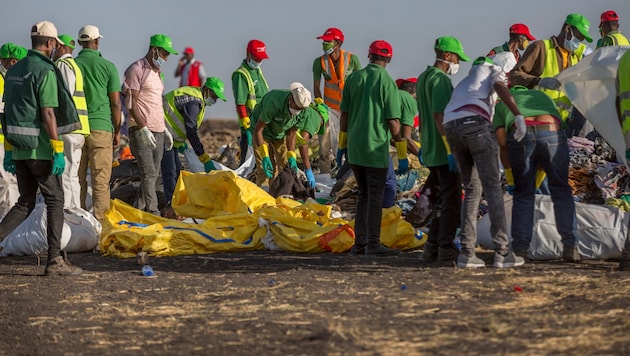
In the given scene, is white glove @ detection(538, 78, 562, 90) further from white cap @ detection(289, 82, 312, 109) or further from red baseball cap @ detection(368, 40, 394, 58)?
white cap @ detection(289, 82, 312, 109)

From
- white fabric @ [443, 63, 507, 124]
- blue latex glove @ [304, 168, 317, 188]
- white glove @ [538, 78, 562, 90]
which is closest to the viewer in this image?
white fabric @ [443, 63, 507, 124]

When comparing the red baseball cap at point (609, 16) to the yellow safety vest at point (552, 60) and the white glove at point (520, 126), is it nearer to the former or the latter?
the yellow safety vest at point (552, 60)

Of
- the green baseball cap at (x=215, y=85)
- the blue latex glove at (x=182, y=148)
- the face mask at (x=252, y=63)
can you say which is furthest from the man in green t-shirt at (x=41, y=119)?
the face mask at (x=252, y=63)

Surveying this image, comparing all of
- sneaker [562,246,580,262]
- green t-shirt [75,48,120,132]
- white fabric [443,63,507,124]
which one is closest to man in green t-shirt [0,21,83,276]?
green t-shirt [75,48,120,132]

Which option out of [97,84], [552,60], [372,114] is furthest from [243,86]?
[372,114]

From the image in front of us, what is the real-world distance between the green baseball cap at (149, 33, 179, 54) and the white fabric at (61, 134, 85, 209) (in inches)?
63.7

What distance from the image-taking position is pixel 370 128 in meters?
9.87

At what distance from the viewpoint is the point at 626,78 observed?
27.6ft

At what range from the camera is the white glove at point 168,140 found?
12930mm

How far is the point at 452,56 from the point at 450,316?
9.75 feet

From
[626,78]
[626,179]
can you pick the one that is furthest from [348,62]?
[626,78]

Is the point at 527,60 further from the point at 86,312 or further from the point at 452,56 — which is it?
→ the point at 86,312

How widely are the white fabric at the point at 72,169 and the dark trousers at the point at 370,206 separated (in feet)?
9.19

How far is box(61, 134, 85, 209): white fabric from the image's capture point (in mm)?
10914
